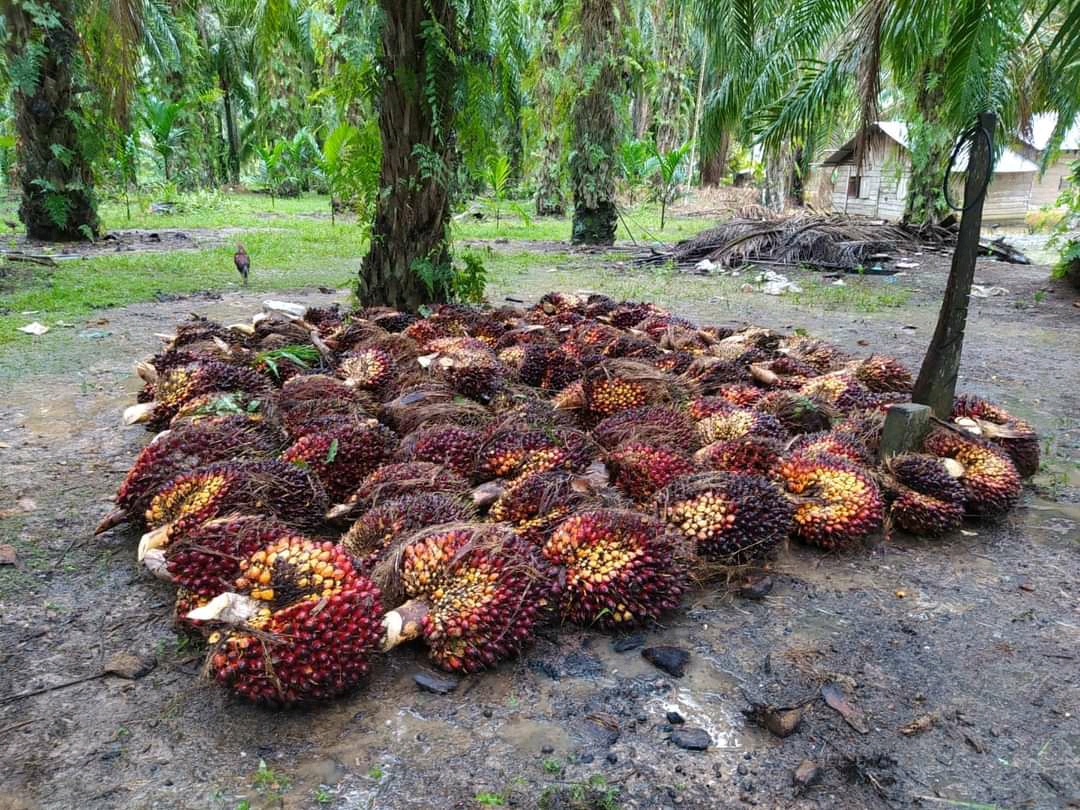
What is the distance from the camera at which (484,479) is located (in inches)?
100.0

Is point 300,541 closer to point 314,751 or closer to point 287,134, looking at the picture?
point 314,751

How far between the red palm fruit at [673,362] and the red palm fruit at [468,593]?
183 centimetres

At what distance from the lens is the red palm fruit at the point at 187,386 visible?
10.0ft

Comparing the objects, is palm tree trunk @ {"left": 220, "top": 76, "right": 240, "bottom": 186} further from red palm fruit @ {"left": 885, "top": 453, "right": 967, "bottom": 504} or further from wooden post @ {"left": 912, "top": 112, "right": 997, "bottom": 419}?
red palm fruit @ {"left": 885, "top": 453, "right": 967, "bottom": 504}

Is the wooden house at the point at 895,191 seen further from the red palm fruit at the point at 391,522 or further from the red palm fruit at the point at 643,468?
the red palm fruit at the point at 391,522

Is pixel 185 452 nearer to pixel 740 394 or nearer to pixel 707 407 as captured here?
pixel 707 407

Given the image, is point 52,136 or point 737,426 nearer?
point 737,426

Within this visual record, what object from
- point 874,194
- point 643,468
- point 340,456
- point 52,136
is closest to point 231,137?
point 52,136

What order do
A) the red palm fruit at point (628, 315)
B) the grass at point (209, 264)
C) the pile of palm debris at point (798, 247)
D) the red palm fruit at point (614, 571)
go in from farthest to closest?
the pile of palm debris at point (798, 247) < the grass at point (209, 264) < the red palm fruit at point (628, 315) < the red palm fruit at point (614, 571)

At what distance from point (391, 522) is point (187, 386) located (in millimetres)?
1513

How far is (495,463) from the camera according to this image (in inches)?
99.1

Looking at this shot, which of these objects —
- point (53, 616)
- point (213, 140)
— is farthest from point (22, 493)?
point (213, 140)

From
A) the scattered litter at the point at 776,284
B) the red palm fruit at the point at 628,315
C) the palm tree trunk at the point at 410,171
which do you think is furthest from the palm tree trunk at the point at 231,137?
the red palm fruit at the point at 628,315

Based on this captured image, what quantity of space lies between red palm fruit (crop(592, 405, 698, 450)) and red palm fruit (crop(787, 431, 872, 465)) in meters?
0.39
